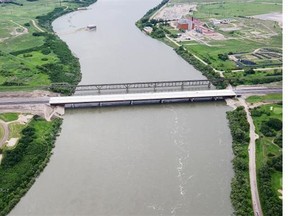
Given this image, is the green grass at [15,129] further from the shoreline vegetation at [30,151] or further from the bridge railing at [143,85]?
the bridge railing at [143,85]

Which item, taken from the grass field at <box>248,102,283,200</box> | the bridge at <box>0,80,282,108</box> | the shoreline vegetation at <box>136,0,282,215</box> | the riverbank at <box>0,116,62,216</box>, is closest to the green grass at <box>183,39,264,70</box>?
the shoreline vegetation at <box>136,0,282,215</box>

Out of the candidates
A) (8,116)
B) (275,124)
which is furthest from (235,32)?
(8,116)

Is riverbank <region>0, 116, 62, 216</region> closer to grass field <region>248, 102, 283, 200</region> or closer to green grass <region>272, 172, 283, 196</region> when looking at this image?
grass field <region>248, 102, 283, 200</region>

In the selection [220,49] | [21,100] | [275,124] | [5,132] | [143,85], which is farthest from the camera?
[220,49]

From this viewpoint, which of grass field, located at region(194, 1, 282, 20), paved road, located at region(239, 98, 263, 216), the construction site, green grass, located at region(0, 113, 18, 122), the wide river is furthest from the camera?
grass field, located at region(194, 1, 282, 20)

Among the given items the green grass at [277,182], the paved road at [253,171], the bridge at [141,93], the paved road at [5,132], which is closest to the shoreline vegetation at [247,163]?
the green grass at [277,182]

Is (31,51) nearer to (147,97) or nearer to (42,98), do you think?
(42,98)
